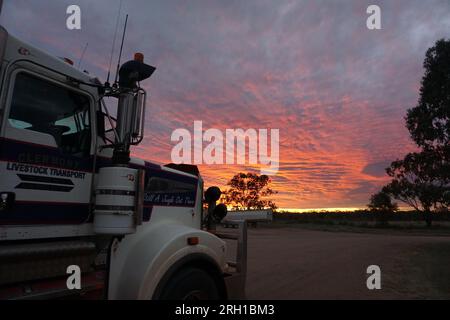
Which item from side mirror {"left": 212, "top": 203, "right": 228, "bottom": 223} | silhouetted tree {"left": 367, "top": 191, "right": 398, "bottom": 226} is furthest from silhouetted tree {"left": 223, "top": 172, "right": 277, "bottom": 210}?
side mirror {"left": 212, "top": 203, "right": 228, "bottom": 223}

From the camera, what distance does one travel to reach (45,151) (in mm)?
3609

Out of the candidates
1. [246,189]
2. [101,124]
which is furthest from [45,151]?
[246,189]

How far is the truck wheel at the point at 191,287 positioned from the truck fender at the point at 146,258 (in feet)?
0.53

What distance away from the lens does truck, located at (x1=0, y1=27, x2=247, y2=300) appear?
3371mm

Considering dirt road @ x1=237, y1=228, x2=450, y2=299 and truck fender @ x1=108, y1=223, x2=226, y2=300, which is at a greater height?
truck fender @ x1=108, y1=223, x2=226, y2=300

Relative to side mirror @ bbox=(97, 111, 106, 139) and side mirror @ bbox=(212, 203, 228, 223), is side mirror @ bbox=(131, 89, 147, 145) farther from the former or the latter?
side mirror @ bbox=(212, 203, 228, 223)

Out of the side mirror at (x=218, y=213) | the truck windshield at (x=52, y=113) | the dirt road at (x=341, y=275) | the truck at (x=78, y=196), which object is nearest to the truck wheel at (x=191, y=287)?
the truck at (x=78, y=196)

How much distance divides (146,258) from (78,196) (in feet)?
3.13

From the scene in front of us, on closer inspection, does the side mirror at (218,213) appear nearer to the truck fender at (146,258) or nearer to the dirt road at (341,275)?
the truck fender at (146,258)

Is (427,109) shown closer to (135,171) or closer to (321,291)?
(321,291)

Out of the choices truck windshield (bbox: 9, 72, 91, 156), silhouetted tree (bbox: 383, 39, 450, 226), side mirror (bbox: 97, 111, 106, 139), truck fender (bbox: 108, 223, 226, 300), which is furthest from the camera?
silhouetted tree (bbox: 383, 39, 450, 226)
